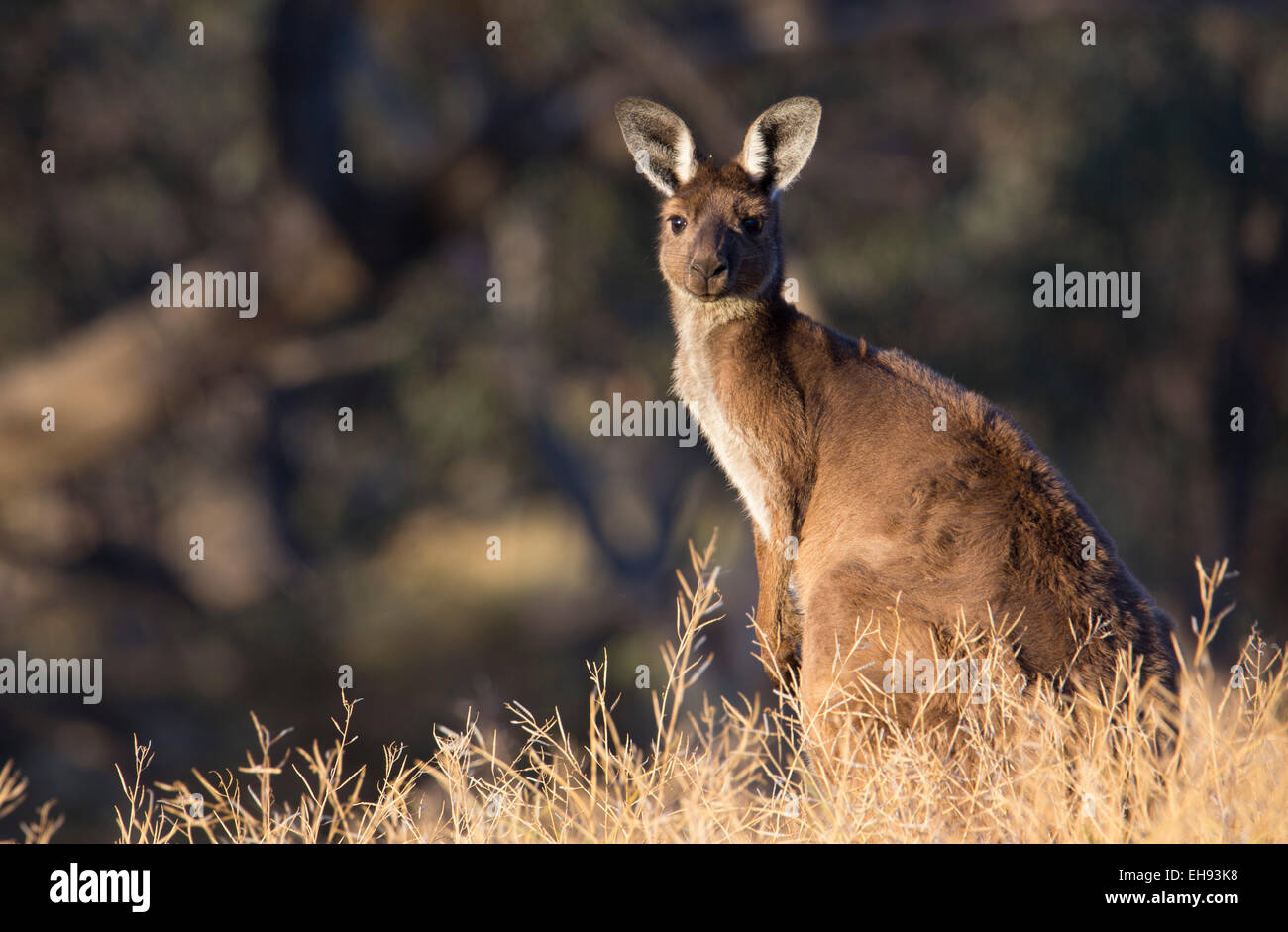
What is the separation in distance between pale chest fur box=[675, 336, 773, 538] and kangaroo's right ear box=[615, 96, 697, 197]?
0.73 metres

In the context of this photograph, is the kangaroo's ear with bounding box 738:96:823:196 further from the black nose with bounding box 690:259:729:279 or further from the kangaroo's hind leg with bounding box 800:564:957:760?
the kangaroo's hind leg with bounding box 800:564:957:760

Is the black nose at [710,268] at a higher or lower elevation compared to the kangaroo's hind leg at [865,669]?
higher

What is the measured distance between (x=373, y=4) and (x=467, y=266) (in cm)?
446

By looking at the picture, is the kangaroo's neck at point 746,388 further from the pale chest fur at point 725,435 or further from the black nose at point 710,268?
the black nose at point 710,268

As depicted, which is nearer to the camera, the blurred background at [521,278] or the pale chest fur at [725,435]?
the pale chest fur at [725,435]

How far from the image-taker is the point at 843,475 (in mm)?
4723

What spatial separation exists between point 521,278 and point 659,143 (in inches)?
459

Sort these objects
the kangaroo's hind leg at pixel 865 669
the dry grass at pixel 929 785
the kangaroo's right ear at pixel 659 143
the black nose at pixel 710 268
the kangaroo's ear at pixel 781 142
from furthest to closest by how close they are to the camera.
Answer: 1. the kangaroo's right ear at pixel 659 143
2. the kangaroo's ear at pixel 781 142
3. the black nose at pixel 710 268
4. the kangaroo's hind leg at pixel 865 669
5. the dry grass at pixel 929 785

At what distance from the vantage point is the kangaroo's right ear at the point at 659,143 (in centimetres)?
545

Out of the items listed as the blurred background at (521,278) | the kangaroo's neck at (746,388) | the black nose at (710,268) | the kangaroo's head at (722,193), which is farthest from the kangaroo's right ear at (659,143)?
the blurred background at (521,278)

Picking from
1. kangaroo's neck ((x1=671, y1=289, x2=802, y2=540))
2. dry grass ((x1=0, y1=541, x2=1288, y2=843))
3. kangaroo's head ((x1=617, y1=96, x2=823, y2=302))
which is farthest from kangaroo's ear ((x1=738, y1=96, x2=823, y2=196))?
dry grass ((x1=0, y1=541, x2=1288, y2=843))

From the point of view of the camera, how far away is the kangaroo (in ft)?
13.4

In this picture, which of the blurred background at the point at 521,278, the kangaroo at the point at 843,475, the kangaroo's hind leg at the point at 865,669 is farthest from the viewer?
the blurred background at the point at 521,278

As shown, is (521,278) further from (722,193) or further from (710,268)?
(710,268)
